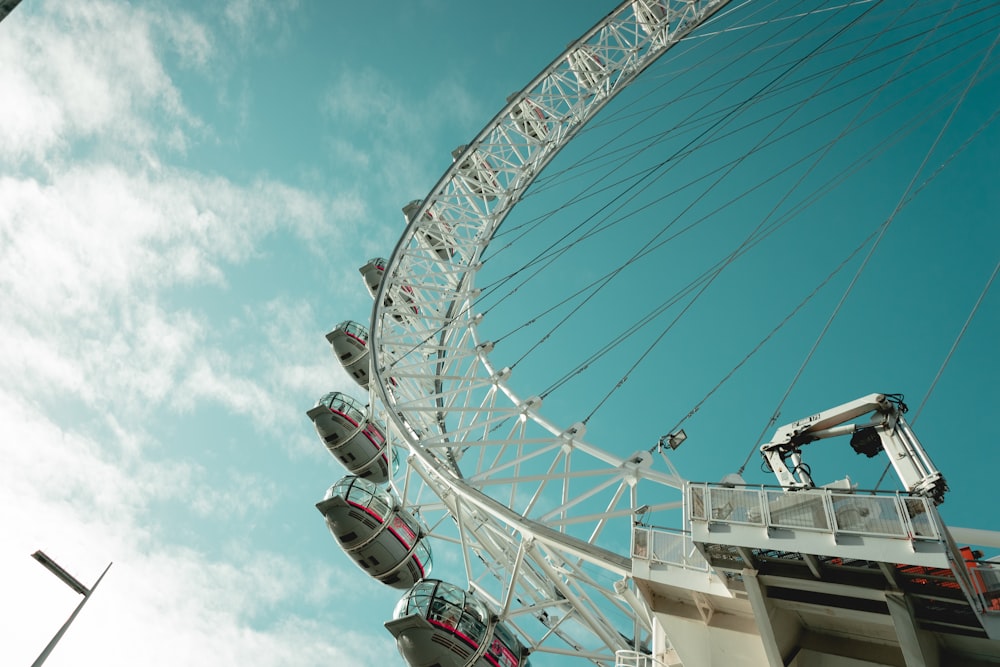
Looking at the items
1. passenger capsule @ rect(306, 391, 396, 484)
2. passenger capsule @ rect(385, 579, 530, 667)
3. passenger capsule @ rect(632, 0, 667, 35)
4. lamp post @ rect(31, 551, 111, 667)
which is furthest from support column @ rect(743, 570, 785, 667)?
passenger capsule @ rect(632, 0, 667, 35)

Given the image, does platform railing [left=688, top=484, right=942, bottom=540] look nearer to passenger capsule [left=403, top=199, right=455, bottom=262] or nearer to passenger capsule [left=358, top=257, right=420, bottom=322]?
passenger capsule [left=358, top=257, right=420, bottom=322]

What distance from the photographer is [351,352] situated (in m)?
32.3

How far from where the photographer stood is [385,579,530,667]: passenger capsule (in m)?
17.8

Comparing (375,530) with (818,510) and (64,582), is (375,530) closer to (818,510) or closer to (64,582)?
(64,582)

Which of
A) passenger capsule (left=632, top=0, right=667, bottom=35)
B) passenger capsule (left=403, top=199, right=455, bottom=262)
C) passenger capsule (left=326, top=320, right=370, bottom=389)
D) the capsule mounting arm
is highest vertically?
passenger capsule (left=632, top=0, right=667, bottom=35)

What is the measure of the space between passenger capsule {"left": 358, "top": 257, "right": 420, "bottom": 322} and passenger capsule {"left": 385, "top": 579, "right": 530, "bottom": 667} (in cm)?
1310

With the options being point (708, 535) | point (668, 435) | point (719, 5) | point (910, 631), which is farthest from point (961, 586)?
point (719, 5)

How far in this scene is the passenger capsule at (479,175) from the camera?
3222 centimetres

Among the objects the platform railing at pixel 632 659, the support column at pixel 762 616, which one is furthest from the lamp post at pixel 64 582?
the support column at pixel 762 616

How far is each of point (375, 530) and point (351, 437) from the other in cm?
611

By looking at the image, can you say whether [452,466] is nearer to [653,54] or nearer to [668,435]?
[668,435]

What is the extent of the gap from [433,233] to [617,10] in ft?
43.5

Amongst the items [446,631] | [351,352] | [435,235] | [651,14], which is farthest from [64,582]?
[651,14]

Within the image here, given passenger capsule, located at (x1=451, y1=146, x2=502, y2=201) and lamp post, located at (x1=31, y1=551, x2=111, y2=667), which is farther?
passenger capsule, located at (x1=451, y1=146, x2=502, y2=201)
